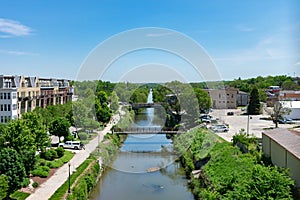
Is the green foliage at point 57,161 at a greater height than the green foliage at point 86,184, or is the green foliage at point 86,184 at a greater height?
the green foliage at point 57,161

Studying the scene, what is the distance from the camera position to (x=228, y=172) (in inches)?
461

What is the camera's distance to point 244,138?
15391mm

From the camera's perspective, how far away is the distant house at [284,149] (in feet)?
31.7

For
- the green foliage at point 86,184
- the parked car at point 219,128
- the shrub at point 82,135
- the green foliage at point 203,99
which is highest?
the green foliage at point 203,99

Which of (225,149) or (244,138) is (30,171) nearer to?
(225,149)

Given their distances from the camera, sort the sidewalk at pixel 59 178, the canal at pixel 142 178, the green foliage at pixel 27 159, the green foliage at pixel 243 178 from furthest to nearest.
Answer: the canal at pixel 142 178, the green foliage at pixel 27 159, the sidewalk at pixel 59 178, the green foliage at pixel 243 178

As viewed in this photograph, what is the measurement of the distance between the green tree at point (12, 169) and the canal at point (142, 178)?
3395 mm

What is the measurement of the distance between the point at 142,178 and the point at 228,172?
14.4ft

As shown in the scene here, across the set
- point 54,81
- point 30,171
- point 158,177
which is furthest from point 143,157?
point 54,81

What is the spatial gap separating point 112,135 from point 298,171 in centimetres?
1354

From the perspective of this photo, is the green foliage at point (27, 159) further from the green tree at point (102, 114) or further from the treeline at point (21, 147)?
the green tree at point (102, 114)

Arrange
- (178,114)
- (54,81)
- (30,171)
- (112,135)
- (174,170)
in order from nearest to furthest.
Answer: (30,171), (174,170), (112,135), (178,114), (54,81)

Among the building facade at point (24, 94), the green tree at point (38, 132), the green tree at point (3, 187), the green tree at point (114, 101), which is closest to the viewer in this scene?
the green tree at point (3, 187)

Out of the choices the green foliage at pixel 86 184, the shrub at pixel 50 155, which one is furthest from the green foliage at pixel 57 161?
the green foliage at pixel 86 184
